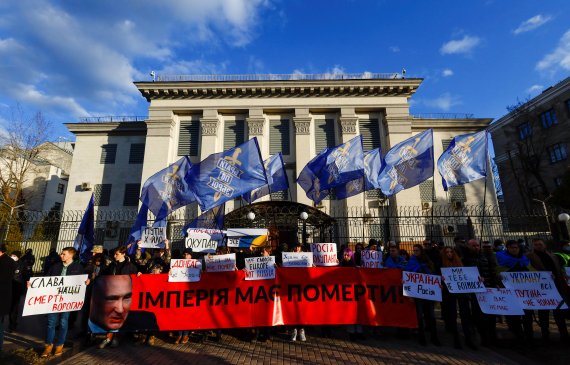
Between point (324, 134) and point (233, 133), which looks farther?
point (233, 133)

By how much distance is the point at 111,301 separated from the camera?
6.63m

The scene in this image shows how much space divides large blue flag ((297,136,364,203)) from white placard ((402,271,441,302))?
6.30m

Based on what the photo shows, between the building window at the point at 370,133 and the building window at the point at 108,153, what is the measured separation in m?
21.3

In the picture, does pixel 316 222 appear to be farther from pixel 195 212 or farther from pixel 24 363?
pixel 24 363

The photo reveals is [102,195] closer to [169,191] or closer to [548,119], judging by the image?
[169,191]

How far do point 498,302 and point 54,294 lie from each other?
9242mm

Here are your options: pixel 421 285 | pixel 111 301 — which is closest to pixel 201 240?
pixel 111 301

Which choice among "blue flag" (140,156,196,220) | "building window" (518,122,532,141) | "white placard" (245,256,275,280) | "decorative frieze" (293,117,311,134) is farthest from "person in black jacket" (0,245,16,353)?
"building window" (518,122,532,141)

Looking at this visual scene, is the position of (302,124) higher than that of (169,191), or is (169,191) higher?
(302,124)

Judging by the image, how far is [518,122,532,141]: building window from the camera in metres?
33.5

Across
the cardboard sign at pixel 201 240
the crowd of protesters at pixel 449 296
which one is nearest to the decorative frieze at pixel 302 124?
the cardboard sign at pixel 201 240

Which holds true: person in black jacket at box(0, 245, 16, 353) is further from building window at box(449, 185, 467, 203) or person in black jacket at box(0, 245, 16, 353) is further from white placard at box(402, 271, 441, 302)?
building window at box(449, 185, 467, 203)

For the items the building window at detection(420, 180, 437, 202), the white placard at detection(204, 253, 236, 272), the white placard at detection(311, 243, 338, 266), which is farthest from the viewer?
the building window at detection(420, 180, 437, 202)

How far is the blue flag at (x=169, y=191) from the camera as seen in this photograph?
1122 centimetres
